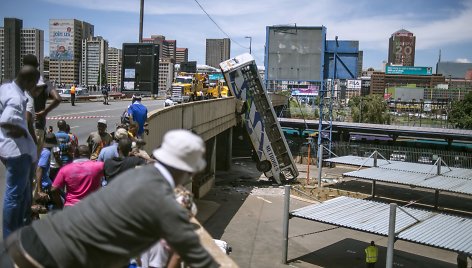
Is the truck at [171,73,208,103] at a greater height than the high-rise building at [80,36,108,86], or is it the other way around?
the high-rise building at [80,36,108,86]

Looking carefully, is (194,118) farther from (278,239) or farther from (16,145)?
(16,145)

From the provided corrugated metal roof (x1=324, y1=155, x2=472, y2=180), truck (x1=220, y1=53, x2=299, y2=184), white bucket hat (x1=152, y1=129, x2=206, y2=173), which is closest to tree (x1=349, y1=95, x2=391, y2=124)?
corrugated metal roof (x1=324, y1=155, x2=472, y2=180)

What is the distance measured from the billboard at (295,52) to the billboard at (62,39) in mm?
66341

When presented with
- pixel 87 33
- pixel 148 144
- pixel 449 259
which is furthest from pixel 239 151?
pixel 87 33

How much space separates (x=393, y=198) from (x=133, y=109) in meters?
19.3

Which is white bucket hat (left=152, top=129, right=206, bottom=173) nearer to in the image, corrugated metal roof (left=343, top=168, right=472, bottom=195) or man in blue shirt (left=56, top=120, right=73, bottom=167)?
man in blue shirt (left=56, top=120, right=73, bottom=167)

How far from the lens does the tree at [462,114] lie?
191ft

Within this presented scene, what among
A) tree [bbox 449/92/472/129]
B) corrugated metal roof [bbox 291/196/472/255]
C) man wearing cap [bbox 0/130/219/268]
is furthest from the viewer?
tree [bbox 449/92/472/129]

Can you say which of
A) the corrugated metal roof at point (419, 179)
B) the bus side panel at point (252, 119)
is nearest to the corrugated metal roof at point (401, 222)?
the corrugated metal roof at point (419, 179)

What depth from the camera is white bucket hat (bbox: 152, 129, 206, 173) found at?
2.20 metres

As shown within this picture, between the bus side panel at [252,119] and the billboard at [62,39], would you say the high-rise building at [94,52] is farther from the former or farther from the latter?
the bus side panel at [252,119]

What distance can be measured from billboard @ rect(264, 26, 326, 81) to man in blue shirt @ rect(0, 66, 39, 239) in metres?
29.5

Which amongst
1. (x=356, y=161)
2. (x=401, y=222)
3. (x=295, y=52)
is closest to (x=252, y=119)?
(x=356, y=161)

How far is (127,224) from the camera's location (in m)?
2.15
